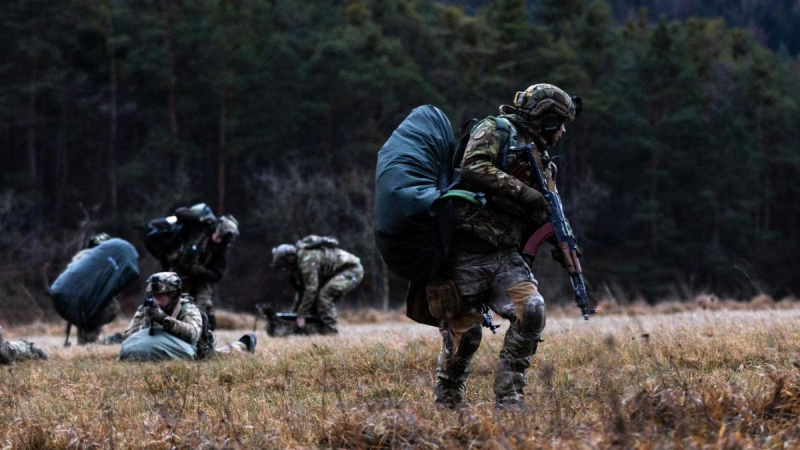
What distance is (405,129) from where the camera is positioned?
676cm

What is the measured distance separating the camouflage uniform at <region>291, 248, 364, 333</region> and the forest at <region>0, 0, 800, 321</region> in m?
24.5

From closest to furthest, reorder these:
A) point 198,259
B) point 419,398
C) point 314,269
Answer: point 419,398, point 198,259, point 314,269

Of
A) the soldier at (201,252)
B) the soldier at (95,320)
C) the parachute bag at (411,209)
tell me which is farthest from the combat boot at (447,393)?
the soldier at (95,320)

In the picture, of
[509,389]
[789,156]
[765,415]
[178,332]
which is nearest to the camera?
[765,415]

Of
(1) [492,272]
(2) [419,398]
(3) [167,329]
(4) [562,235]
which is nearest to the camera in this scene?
(1) [492,272]

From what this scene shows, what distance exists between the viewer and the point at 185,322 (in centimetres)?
1105

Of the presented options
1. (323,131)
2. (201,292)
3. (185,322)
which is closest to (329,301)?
(201,292)

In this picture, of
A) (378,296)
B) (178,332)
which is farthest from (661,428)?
(378,296)

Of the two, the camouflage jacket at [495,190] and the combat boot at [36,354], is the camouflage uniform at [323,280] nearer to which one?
the combat boot at [36,354]

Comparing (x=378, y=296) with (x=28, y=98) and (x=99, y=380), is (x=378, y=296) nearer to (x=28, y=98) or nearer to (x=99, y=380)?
(x=28, y=98)

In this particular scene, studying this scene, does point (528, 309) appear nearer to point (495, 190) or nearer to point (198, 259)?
point (495, 190)

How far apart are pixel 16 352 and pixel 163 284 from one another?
82.3 inches

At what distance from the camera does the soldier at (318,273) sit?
15859 mm

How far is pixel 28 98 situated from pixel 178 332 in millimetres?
41118
